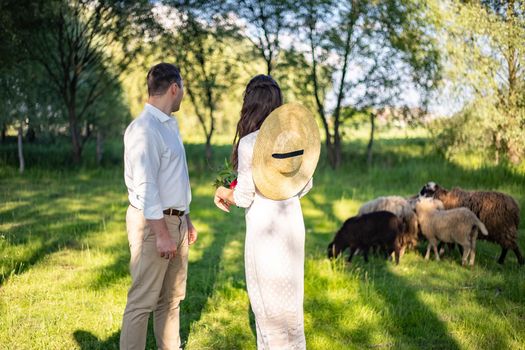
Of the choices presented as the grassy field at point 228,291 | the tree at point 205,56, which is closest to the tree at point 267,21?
the tree at point 205,56

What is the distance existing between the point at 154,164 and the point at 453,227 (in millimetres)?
5730

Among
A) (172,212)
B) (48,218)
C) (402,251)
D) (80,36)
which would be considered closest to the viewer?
(172,212)

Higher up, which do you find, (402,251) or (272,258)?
(272,258)

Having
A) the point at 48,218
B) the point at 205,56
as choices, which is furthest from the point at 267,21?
the point at 48,218

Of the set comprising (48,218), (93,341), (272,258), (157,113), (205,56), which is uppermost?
(205,56)

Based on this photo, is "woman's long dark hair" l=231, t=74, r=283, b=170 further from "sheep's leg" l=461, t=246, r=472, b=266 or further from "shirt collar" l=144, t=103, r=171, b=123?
"sheep's leg" l=461, t=246, r=472, b=266

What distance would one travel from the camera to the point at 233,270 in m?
7.70

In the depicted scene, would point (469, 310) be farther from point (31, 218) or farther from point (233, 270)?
point (31, 218)

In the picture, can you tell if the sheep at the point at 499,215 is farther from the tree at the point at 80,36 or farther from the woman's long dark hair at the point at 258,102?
the tree at the point at 80,36

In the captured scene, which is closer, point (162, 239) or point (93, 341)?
point (162, 239)

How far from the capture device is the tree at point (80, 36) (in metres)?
19.5

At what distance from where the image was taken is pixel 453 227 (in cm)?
814

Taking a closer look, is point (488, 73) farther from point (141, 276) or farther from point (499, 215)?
point (141, 276)

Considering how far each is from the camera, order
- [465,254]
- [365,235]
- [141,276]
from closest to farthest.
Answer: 1. [141,276]
2. [465,254]
3. [365,235]
